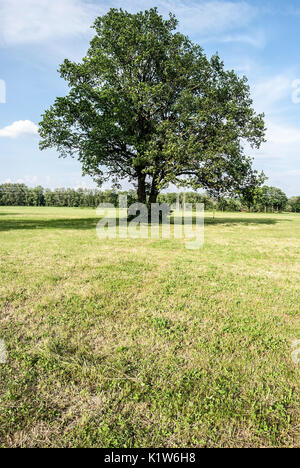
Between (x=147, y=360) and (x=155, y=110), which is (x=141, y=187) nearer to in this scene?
(x=155, y=110)

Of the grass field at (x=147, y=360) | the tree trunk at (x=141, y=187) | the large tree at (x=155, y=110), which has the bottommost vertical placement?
the grass field at (x=147, y=360)

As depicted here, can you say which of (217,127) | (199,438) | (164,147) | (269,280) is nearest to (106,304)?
(199,438)

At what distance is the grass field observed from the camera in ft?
8.53

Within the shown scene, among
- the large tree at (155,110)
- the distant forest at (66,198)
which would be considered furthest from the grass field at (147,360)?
the distant forest at (66,198)

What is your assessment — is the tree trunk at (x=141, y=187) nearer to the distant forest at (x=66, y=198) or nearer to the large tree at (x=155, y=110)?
the large tree at (x=155, y=110)

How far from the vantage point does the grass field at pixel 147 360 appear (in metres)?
2.60

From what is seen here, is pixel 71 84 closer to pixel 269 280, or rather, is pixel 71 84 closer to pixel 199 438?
pixel 269 280

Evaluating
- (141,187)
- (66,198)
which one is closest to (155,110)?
(141,187)

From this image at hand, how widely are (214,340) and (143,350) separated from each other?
1.30 meters

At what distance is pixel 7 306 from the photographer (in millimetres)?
5355

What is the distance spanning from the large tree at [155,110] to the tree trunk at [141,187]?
→ 3.94 feet

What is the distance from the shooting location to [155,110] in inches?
1014

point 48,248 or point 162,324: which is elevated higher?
point 48,248

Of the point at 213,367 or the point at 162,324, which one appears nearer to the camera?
the point at 213,367
